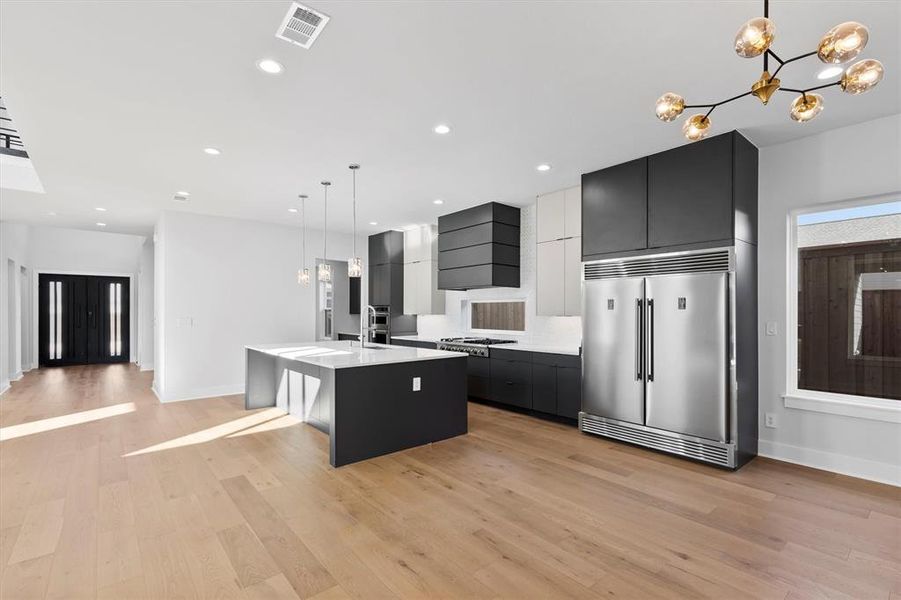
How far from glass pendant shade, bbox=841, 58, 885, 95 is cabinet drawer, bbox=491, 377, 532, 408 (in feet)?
13.0

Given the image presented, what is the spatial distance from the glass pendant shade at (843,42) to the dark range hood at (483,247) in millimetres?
4355

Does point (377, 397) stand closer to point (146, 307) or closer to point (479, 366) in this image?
point (479, 366)

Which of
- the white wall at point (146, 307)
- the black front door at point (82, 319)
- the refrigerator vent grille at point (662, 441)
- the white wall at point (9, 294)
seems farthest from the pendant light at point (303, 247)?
the black front door at point (82, 319)

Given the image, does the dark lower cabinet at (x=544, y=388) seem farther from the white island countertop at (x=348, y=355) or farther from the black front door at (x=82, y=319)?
the black front door at (x=82, y=319)

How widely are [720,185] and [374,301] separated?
5849 millimetres

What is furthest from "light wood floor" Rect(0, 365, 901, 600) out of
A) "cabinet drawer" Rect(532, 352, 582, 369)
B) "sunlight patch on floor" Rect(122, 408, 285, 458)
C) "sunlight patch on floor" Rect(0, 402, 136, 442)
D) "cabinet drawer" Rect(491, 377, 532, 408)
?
"cabinet drawer" Rect(491, 377, 532, 408)

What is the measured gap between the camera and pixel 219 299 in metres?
6.60

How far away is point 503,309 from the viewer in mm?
6352

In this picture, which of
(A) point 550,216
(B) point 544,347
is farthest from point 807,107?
(B) point 544,347

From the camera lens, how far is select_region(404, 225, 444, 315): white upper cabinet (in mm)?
7070

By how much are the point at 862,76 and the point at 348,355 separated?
3897 mm

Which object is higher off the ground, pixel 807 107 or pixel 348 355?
pixel 807 107

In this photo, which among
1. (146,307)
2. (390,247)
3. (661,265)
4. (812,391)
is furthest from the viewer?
(146,307)

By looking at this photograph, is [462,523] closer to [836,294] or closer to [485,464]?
[485,464]
